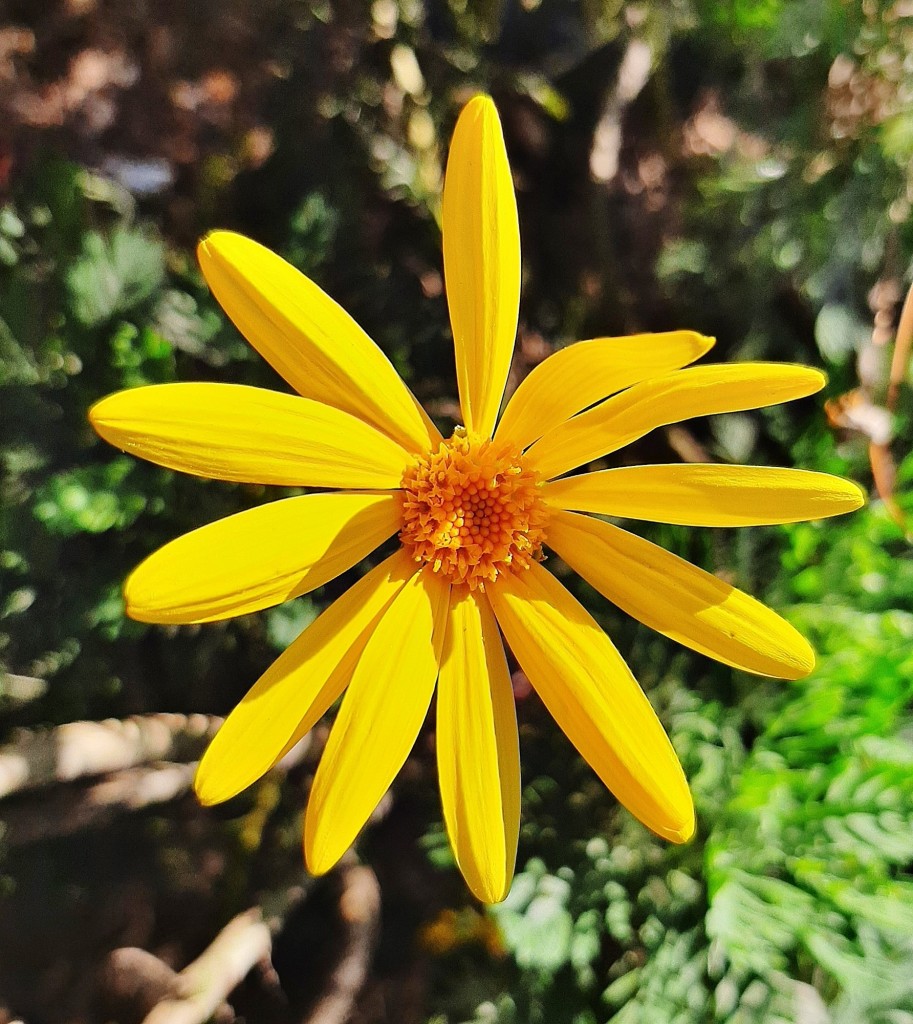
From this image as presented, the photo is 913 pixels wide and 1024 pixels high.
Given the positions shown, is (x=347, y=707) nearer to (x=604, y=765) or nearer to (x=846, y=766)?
(x=604, y=765)

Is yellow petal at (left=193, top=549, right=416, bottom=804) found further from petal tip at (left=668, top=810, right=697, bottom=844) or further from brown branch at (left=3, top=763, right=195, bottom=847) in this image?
brown branch at (left=3, top=763, right=195, bottom=847)

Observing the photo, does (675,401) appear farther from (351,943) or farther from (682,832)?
(351,943)

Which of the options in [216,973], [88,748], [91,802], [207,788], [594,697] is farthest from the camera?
[91,802]

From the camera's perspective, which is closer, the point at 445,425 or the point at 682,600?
the point at 682,600

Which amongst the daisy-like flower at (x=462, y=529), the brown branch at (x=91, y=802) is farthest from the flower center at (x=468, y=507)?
the brown branch at (x=91, y=802)

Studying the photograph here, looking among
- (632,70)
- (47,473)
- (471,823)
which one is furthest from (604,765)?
(632,70)

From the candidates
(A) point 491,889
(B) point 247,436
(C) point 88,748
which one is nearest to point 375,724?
(A) point 491,889

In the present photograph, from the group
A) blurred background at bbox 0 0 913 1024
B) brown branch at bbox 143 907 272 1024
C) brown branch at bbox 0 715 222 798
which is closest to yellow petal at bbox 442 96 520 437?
blurred background at bbox 0 0 913 1024
